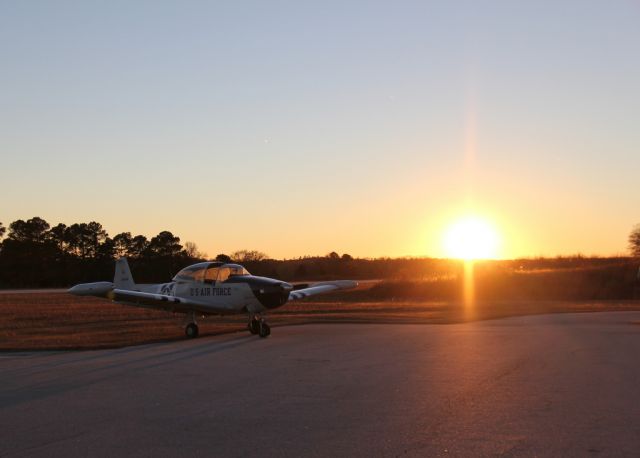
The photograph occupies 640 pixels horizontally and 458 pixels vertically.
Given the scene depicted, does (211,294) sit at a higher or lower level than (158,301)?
higher

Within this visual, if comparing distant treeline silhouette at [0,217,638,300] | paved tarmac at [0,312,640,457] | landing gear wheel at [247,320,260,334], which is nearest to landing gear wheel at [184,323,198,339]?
landing gear wheel at [247,320,260,334]

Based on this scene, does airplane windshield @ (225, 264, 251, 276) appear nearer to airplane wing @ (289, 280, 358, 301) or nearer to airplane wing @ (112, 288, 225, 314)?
airplane wing @ (112, 288, 225, 314)

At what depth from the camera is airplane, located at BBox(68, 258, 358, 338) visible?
23.7 m

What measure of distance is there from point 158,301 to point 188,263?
66.1 m

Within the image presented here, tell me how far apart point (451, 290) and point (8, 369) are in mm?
48058

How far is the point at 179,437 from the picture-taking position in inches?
350

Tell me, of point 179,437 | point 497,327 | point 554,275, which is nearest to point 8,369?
point 179,437

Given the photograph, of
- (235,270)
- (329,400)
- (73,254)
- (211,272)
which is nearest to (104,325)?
(211,272)

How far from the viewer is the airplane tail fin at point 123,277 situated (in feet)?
91.6

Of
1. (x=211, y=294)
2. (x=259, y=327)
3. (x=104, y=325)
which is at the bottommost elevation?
(x=104, y=325)

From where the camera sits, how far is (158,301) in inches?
931

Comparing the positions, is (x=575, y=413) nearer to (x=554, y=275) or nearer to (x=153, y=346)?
(x=153, y=346)

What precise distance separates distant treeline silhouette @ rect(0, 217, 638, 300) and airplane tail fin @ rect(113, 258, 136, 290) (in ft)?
118

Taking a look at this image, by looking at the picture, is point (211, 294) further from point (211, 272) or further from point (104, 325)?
point (104, 325)
